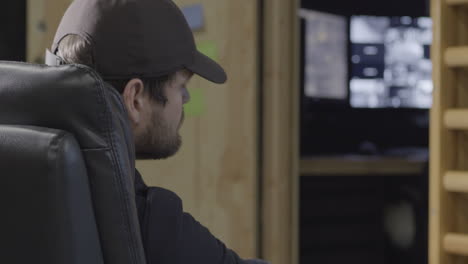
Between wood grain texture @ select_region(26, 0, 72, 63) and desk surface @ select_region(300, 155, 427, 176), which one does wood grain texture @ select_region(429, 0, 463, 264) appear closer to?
desk surface @ select_region(300, 155, 427, 176)

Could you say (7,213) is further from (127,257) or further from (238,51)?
(238,51)

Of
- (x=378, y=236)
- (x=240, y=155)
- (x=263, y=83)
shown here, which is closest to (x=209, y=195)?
(x=240, y=155)

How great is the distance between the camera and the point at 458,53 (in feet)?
6.97

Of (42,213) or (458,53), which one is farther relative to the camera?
(458,53)

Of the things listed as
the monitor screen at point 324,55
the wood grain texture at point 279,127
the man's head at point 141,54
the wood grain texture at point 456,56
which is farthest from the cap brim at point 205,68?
the monitor screen at point 324,55

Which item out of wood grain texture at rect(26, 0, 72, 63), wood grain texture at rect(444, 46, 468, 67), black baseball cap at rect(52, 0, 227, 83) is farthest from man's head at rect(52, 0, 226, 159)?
wood grain texture at rect(26, 0, 72, 63)

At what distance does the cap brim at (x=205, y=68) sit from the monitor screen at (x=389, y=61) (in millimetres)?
3029

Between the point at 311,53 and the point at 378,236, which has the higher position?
the point at 311,53

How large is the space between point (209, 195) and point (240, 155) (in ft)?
0.64

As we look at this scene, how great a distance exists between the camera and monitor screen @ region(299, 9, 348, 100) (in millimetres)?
4309

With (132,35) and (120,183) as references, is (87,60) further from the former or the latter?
(120,183)

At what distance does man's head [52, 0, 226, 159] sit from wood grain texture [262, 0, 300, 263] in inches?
60.2

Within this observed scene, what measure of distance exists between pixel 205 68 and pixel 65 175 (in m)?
0.50

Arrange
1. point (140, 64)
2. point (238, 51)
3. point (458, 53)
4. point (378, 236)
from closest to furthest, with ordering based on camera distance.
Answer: point (140, 64)
point (458, 53)
point (238, 51)
point (378, 236)
